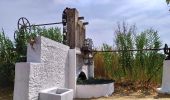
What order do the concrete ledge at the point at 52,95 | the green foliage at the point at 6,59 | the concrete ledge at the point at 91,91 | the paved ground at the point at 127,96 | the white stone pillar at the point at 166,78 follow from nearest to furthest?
the concrete ledge at the point at 52,95, the paved ground at the point at 127,96, the concrete ledge at the point at 91,91, the white stone pillar at the point at 166,78, the green foliage at the point at 6,59

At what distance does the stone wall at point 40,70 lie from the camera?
9.29 m

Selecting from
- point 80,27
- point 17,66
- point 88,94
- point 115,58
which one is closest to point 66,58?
point 88,94

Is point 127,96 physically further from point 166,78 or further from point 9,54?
point 9,54

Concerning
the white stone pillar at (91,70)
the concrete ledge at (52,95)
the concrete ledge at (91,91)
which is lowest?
the concrete ledge at (91,91)

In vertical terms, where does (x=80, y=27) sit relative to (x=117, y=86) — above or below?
above

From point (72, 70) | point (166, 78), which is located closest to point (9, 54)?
point (72, 70)

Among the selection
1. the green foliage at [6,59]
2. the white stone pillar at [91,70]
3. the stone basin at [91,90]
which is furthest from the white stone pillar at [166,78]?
the green foliage at [6,59]

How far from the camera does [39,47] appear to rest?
10312 mm

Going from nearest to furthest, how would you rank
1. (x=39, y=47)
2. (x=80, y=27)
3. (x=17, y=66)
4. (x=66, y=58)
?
(x=17, y=66)
(x=39, y=47)
(x=66, y=58)
(x=80, y=27)

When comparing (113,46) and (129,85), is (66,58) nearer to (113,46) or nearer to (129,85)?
(129,85)

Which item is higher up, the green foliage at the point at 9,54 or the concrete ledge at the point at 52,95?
the green foliage at the point at 9,54

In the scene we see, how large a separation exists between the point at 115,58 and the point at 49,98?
9.27 m

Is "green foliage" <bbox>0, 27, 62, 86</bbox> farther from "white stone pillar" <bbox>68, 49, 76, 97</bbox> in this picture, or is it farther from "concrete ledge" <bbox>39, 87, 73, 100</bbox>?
"concrete ledge" <bbox>39, 87, 73, 100</bbox>

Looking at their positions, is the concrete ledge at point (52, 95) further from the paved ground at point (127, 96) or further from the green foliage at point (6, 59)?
the green foliage at point (6, 59)
